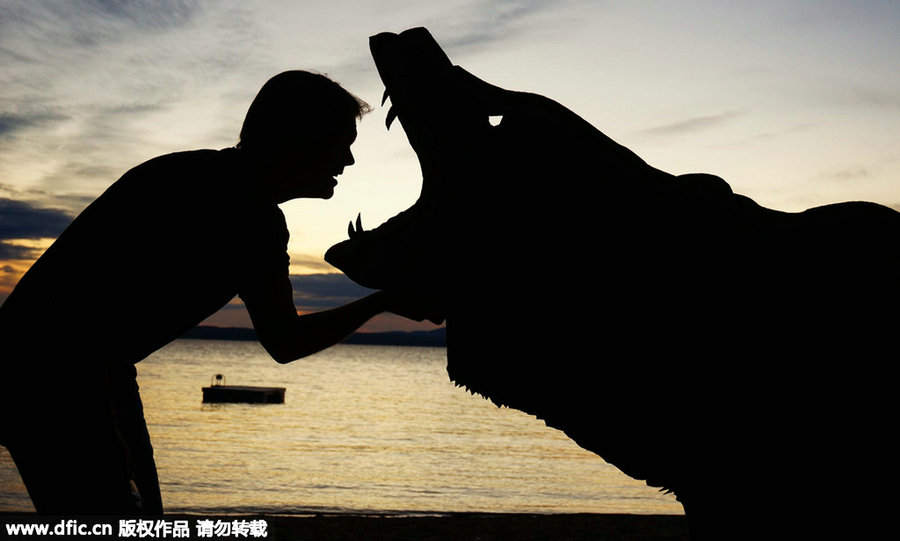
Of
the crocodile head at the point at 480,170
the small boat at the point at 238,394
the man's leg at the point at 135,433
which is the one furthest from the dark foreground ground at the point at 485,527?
the small boat at the point at 238,394

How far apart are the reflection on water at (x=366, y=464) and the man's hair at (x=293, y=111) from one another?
21.2m

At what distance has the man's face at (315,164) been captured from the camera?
104 inches

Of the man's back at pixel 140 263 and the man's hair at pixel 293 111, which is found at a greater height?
the man's hair at pixel 293 111

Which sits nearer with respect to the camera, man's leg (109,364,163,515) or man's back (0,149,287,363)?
man's back (0,149,287,363)

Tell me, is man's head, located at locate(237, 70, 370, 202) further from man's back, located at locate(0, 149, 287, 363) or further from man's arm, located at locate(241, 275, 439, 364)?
man's arm, located at locate(241, 275, 439, 364)

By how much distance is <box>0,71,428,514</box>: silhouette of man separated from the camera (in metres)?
2.35

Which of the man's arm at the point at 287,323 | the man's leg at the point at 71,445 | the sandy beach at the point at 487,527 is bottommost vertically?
the sandy beach at the point at 487,527

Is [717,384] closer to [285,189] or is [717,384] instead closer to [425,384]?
[285,189]

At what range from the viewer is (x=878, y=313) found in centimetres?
178

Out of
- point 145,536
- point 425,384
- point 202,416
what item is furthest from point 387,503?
point 425,384

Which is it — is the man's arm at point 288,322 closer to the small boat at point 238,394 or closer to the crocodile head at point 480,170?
the crocodile head at point 480,170

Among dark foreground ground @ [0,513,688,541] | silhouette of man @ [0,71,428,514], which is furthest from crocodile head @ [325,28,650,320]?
dark foreground ground @ [0,513,688,541]

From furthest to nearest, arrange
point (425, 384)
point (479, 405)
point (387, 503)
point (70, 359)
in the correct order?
1. point (425, 384)
2. point (479, 405)
3. point (387, 503)
4. point (70, 359)

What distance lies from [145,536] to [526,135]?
5.96 ft
